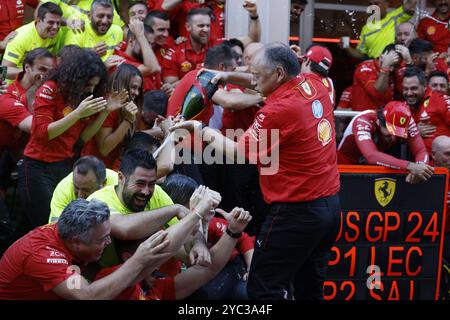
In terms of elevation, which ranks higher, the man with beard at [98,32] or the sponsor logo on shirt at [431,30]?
the man with beard at [98,32]

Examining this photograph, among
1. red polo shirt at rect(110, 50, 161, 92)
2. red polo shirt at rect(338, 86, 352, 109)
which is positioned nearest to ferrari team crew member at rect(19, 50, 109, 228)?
red polo shirt at rect(110, 50, 161, 92)

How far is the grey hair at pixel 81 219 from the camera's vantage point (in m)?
4.77

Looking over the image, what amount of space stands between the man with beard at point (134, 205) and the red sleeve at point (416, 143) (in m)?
2.51

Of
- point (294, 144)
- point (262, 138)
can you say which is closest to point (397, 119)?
point (294, 144)

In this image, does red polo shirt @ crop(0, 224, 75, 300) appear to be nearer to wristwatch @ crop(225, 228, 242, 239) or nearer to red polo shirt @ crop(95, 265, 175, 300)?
red polo shirt @ crop(95, 265, 175, 300)

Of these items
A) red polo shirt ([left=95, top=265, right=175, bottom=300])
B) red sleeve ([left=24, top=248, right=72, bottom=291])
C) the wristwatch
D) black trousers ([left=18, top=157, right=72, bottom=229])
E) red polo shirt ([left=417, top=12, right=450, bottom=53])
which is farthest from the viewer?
red polo shirt ([left=417, top=12, right=450, bottom=53])

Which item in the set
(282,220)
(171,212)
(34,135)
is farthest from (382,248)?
(34,135)

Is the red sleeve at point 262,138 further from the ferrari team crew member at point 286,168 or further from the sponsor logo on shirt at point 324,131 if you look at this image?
the sponsor logo on shirt at point 324,131

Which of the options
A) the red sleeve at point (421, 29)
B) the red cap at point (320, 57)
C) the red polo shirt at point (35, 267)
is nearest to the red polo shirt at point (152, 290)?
the red polo shirt at point (35, 267)

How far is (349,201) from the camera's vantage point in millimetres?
6902

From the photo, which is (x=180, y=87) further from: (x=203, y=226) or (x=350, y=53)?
(x=350, y=53)

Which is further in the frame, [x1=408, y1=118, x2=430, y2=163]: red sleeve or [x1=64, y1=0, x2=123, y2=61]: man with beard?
[x1=64, y1=0, x2=123, y2=61]: man with beard

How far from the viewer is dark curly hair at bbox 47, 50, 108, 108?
645 cm

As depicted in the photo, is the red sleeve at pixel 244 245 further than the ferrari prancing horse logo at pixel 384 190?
No
